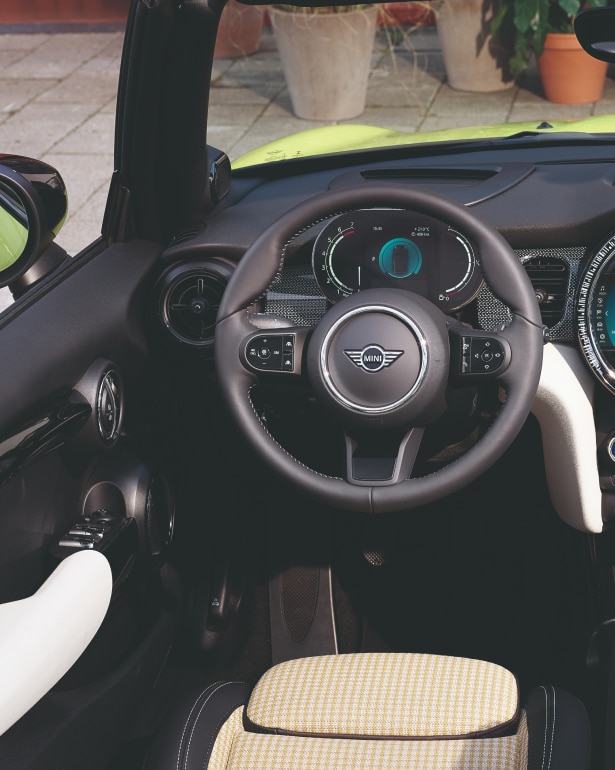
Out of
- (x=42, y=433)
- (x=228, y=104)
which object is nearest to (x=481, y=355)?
(x=42, y=433)

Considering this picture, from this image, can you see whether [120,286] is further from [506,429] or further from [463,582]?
[463,582]

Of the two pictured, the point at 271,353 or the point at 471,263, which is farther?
the point at 471,263

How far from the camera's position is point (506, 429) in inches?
71.2

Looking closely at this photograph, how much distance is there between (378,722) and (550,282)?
3.10ft

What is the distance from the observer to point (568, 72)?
655 centimetres

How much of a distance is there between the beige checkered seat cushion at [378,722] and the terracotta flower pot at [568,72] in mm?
5260

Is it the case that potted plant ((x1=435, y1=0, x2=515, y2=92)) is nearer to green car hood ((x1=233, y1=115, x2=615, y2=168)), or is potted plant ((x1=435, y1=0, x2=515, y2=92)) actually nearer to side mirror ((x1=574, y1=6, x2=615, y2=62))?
green car hood ((x1=233, y1=115, x2=615, y2=168))

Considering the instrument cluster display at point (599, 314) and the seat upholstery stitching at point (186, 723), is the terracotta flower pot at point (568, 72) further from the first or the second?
the seat upholstery stitching at point (186, 723)

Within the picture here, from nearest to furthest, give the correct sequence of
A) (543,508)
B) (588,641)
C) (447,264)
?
(447,264), (588,641), (543,508)

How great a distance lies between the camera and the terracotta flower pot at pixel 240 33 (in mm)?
7831

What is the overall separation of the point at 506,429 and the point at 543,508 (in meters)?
0.94

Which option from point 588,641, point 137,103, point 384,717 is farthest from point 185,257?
point 588,641

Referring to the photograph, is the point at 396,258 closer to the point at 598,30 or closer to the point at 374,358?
the point at 374,358

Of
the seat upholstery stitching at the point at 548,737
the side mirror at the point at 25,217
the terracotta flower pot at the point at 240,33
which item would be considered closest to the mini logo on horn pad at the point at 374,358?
the seat upholstery stitching at the point at 548,737
